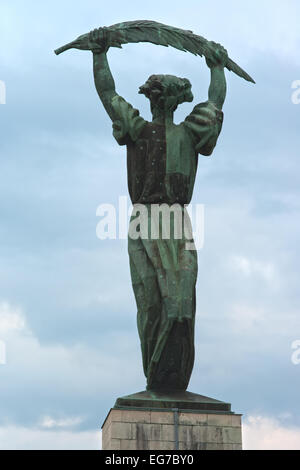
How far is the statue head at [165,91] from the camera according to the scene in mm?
18094

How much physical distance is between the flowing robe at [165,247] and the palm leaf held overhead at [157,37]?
1.08 meters

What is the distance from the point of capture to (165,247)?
57.6 ft

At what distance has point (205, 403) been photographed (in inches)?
656

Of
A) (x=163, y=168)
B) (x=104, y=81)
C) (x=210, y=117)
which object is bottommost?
(x=163, y=168)

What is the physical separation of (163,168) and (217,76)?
2.09 meters

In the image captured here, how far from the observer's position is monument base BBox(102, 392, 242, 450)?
1612 cm

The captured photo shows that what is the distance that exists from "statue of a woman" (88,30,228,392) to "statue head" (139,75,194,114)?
0.02 metres

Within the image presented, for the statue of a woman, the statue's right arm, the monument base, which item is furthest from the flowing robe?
the monument base

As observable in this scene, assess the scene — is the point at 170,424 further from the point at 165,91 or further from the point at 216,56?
the point at 216,56

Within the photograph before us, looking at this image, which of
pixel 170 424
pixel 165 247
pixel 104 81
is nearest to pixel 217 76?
pixel 104 81

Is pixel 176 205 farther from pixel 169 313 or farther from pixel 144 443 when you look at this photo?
pixel 144 443

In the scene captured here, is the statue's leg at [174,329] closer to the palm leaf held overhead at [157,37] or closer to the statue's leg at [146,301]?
the statue's leg at [146,301]
